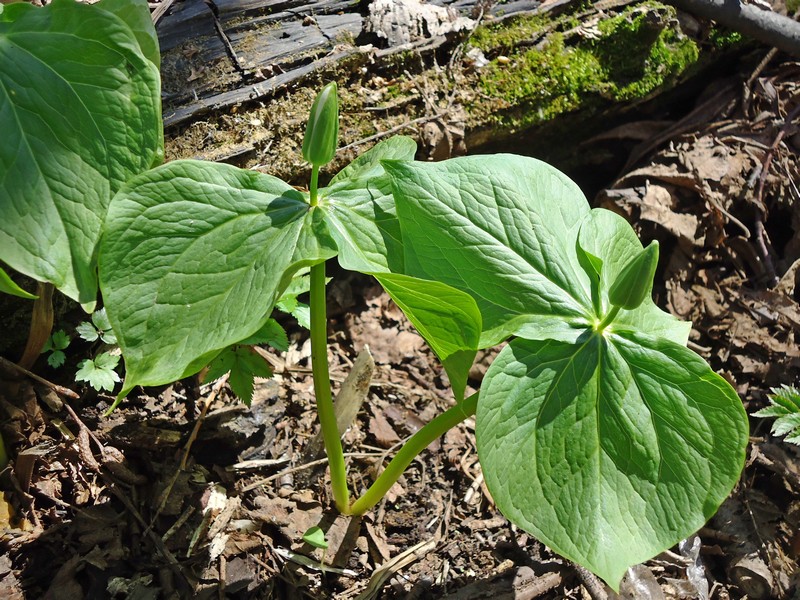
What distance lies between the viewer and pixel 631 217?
6.45ft

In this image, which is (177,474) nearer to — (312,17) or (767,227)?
(312,17)

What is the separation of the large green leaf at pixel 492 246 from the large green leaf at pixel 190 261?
0.17 metres

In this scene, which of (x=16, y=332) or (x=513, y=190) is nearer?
(x=513, y=190)

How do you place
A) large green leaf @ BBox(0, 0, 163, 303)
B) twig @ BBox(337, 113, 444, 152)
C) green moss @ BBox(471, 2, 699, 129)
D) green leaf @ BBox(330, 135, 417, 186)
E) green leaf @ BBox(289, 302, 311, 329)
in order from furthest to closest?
green moss @ BBox(471, 2, 699, 129)
twig @ BBox(337, 113, 444, 152)
green leaf @ BBox(289, 302, 311, 329)
green leaf @ BBox(330, 135, 417, 186)
large green leaf @ BBox(0, 0, 163, 303)

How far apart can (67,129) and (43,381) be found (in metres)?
0.65

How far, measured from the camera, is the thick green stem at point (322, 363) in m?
1.14

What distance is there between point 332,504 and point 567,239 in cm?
82

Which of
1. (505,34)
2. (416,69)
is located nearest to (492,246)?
(416,69)

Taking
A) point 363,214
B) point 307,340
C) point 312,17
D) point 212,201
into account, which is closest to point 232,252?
point 212,201

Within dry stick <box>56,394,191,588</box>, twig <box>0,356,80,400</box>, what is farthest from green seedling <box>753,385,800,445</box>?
twig <box>0,356,80,400</box>

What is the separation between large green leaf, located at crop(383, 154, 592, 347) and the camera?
42.5 inches

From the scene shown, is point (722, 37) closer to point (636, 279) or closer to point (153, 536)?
point (636, 279)

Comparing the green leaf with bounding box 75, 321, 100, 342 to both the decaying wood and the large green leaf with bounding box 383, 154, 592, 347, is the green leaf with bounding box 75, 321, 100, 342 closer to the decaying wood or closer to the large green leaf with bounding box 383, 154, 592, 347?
the decaying wood

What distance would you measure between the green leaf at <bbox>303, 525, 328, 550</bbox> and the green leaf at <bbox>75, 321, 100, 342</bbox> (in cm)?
62
